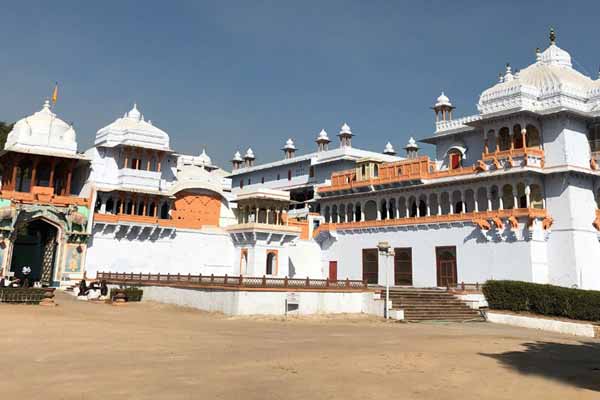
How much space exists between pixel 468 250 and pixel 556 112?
412 inches

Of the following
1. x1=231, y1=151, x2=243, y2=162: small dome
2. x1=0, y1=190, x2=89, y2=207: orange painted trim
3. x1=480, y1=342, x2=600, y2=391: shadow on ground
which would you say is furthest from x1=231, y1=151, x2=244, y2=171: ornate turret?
x1=480, y1=342, x2=600, y2=391: shadow on ground

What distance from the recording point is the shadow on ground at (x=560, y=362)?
36.9ft

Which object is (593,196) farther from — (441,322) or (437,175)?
(441,322)

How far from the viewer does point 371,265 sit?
4175 centimetres

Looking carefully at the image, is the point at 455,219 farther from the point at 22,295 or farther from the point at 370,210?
the point at 22,295

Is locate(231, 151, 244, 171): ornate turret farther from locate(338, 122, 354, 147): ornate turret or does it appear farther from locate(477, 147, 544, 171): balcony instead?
locate(477, 147, 544, 171): balcony

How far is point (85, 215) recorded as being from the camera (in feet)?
120

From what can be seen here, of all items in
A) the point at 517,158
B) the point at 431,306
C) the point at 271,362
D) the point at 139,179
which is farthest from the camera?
the point at 139,179

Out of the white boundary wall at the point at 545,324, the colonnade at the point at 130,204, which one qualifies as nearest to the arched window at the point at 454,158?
the white boundary wall at the point at 545,324

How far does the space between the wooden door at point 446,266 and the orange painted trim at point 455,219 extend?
2.11m

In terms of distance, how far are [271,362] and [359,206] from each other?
109ft

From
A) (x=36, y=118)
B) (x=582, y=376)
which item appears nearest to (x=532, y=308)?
(x=582, y=376)

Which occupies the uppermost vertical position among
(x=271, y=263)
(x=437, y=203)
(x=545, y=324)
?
(x=437, y=203)

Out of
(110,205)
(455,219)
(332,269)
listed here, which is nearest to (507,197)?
(455,219)
